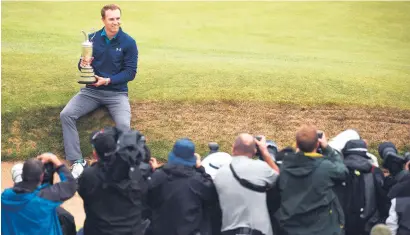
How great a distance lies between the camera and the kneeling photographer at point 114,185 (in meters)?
5.88

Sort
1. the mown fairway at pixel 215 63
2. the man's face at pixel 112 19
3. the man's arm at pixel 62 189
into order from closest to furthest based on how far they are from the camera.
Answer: the man's arm at pixel 62 189 < the man's face at pixel 112 19 < the mown fairway at pixel 215 63

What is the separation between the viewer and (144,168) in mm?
6125

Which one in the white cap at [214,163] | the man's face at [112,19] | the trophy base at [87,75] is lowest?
the white cap at [214,163]

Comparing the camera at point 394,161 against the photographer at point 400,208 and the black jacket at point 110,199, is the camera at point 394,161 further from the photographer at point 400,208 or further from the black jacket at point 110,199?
the black jacket at point 110,199

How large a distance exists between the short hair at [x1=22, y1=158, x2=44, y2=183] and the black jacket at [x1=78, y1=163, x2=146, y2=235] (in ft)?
1.32

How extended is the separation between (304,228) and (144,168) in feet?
5.17

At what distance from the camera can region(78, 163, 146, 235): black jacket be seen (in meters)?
5.93

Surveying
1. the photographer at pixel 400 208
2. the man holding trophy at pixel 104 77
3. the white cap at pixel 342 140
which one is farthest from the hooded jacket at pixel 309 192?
the man holding trophy at pixel 104 77

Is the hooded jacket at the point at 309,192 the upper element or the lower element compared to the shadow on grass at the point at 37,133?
upper

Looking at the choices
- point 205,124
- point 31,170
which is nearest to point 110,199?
point 31,170

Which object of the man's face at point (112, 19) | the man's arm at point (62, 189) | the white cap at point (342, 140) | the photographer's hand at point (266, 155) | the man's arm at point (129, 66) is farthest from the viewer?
the man's arm at point (129, 66)

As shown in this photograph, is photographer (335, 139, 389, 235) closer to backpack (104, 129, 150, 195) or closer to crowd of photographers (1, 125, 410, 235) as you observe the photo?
crowd of photographers (1, 125, 410, 235)

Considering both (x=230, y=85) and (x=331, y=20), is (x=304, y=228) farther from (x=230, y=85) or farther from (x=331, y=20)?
(x=331, y=20)

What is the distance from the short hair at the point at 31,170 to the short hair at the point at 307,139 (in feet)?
7.64
